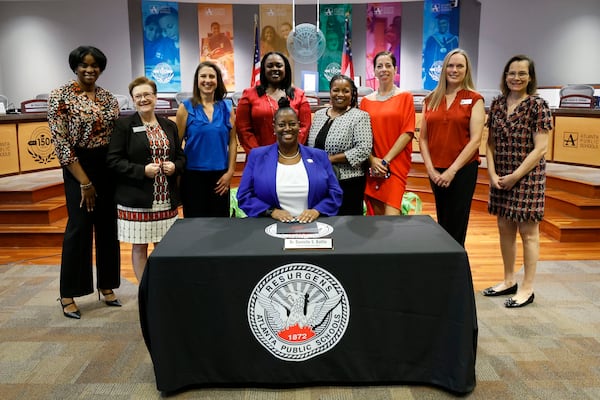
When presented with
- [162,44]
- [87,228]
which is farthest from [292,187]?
[162,44]

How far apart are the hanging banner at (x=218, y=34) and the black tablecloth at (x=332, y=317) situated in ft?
33.5

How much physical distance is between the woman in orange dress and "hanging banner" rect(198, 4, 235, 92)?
9.11 meters

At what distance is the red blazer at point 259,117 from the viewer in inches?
123

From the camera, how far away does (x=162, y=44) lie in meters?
11.5

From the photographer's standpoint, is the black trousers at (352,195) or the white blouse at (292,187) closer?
the white blouse at (292,187)

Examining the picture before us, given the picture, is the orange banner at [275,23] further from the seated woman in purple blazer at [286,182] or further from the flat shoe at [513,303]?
the seated woman in purple blazer at [286,182]

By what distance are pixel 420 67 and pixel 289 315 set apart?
423 inches

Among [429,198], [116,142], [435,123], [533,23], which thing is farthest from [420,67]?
[116,142]

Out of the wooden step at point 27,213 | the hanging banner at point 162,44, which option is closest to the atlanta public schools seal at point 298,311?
the wooden step at point 27,213

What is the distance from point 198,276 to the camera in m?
2.08

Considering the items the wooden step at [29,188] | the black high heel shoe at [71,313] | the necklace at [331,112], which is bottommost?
the black high heel shoe at [71,313]

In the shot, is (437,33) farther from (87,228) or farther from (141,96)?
(87,228)

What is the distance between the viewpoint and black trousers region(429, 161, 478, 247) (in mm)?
3137

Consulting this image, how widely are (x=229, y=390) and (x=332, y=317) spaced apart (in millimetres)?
559
